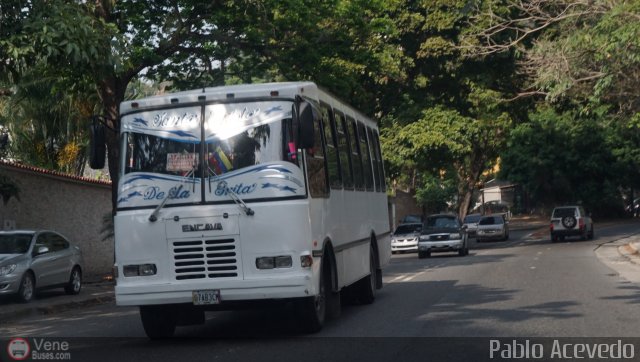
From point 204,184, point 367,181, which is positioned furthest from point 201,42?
point 204,184

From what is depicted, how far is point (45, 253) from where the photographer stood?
71.5ft

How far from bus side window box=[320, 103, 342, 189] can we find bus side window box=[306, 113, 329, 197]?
0.28 m

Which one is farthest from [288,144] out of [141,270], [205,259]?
[141,270]

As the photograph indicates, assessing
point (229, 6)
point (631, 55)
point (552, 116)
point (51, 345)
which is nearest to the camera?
point (51, 345)

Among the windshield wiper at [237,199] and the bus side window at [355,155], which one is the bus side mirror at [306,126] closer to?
the windshield wiper at [237,199]

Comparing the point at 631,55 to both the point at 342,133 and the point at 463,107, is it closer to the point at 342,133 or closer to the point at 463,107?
the point at 342,133

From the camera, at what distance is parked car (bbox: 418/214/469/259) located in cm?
3488

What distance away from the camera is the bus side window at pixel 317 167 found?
12.4m

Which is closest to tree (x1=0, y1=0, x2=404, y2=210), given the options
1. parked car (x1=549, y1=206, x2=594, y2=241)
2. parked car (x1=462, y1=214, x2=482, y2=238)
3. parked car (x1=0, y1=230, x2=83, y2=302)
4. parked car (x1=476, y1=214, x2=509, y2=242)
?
parked car (x1=0, y1=230, x2=83, y2=302)

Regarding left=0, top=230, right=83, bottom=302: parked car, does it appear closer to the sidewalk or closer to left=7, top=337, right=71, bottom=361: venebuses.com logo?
the sidewalk

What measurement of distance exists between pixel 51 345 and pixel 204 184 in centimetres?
312

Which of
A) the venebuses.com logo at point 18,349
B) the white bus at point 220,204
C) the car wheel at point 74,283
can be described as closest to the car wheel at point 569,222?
the car wheel at point 74,283

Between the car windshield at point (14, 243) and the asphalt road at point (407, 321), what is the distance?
300 centimetres

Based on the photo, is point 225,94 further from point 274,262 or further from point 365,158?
point 365,158
